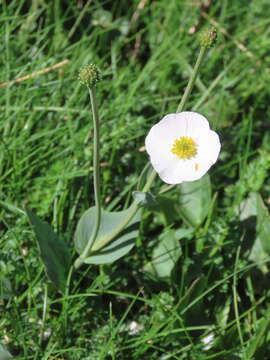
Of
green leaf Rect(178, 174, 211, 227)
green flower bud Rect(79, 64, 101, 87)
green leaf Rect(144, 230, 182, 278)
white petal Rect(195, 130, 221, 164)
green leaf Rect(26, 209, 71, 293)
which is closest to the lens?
green flower bud Rect(79, 64, 101, 87)

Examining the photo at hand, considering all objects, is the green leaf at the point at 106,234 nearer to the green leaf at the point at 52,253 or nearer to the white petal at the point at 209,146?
the green leaf at the point at 52,253

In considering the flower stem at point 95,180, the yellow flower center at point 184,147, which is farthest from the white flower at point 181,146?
the flower stem at point 95,180

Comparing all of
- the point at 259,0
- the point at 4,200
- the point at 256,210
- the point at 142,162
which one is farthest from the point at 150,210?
the point at 259,0

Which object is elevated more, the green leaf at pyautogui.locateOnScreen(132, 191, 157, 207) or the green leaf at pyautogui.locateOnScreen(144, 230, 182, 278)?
the green leaf at pyautogui.locateOnScreen(132, 191, 157, 207)

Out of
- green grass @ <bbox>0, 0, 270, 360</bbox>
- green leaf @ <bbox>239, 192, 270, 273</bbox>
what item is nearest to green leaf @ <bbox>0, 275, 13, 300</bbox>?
green grass @ <bbox>0, 0, 270, 360</bbox>

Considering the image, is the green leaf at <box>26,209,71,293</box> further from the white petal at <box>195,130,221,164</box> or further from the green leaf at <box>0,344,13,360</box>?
the white petal at <box>195,130,221,164</box>

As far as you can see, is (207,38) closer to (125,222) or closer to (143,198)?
(143,198)

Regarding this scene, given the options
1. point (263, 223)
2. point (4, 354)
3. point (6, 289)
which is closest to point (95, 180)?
point (6, 289)
